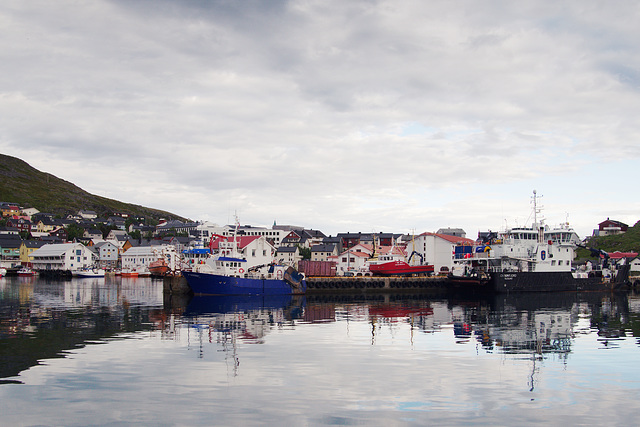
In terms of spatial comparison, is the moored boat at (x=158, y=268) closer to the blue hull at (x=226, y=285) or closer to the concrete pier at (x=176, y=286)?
the concrete pier at (x=176, y=286)

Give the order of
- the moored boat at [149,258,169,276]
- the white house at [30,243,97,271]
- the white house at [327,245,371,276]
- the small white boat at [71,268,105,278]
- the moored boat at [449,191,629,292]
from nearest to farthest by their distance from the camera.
Answer: 1. the moored boat at [449,191,629,292]
2. the white house at [327,245,371,276]
3. the small white boat at [71,268,105,278]
4. the moored boat at [149,258,169,276]
5. the white house at [30,243,97,271]

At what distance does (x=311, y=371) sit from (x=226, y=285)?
3929 cm

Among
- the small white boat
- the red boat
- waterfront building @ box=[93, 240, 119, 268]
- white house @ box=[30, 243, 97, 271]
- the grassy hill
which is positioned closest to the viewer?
the red boat

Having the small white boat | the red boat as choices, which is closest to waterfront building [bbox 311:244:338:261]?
the small white boat

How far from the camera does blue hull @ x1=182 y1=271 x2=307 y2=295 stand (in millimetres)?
55375

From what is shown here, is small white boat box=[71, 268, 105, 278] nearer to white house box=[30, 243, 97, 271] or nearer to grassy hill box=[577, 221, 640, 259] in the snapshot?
white house box=[30, 243, 97, 271]

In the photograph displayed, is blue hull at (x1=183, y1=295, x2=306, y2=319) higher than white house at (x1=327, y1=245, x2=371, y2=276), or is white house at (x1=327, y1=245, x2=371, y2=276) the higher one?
white house at (x1=327, y1=245, x2=371, y2=276)

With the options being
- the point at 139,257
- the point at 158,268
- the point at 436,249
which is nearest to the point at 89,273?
the point at 158,268

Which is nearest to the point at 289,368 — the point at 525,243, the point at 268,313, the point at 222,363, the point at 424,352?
the point at 222,363

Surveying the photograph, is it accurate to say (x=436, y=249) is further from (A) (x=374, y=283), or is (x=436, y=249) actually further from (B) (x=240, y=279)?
(B) (x=240, y=279)

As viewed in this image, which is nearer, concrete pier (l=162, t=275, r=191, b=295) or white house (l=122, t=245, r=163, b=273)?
concrete pier (l=162, t=275, r=191, b=295)

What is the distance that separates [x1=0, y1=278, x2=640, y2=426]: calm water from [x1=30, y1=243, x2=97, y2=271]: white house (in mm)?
90770

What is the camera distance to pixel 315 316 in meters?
37.7

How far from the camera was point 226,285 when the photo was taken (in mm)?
56031
